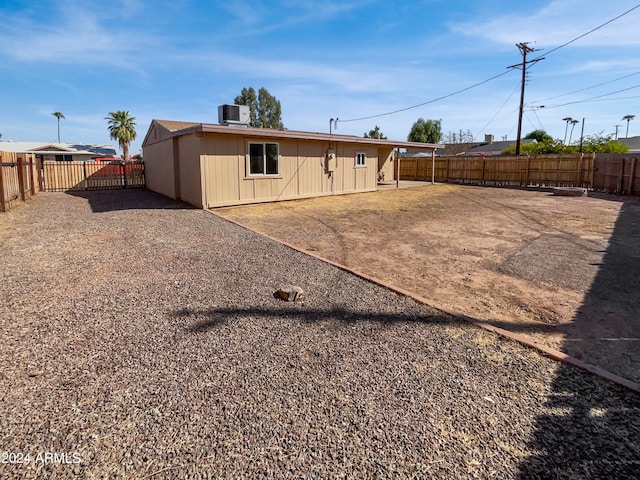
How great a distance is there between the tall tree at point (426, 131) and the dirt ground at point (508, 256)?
139 ft

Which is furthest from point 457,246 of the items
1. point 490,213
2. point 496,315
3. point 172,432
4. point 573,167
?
point 573,167

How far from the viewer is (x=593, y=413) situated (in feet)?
8.24

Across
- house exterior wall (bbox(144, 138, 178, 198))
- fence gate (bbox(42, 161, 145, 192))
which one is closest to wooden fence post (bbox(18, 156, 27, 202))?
house exterior wall (bbox(144, 138, 178, 198))

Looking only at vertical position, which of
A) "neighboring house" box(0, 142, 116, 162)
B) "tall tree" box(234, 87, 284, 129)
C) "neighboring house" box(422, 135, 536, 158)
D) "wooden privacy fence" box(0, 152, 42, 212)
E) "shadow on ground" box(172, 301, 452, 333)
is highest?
"tall tree" box(234, 87, 284, 129)

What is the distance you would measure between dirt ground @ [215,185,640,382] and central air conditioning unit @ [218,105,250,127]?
13.4 ft

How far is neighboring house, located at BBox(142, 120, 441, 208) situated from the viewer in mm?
12211

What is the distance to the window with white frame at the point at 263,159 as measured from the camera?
13.3 m

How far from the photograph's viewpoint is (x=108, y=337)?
341cm

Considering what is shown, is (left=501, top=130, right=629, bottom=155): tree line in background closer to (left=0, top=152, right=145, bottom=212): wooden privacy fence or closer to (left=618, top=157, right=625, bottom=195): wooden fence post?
(left=618, top=157, right=625, bottom=195): wooden fence post

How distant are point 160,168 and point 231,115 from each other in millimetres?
4344

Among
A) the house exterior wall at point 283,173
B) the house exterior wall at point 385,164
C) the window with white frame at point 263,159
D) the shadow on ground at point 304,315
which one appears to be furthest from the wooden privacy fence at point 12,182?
the house exterior wall at point 385,164

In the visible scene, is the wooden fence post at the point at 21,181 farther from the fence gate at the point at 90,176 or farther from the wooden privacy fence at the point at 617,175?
the wooden privacy fence at the point at 617,175

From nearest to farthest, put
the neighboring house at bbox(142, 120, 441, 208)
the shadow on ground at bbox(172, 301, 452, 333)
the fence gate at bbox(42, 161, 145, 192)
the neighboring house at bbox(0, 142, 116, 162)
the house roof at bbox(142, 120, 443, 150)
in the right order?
the shadow on ground at bbox(172, 301, 452, 333) → the house roof at bbox(142, 120, 443, 150) → the neighboring house at bbox(142, 120, 441, 208) → the fence gate at bbox(42, 161, 145, 192) → the neighboring house at bbox(0, 142, 116, 162)

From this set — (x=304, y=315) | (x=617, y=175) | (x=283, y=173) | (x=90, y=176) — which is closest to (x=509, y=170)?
(x=617, y=175)
